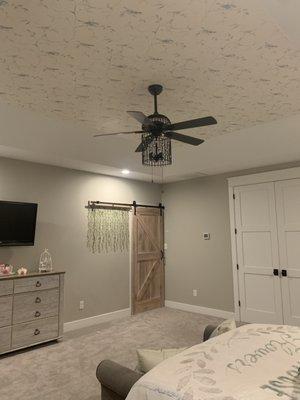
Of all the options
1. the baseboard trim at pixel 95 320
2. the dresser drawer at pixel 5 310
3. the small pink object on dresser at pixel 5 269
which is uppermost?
the small pink object on dresser at pixel 5 269

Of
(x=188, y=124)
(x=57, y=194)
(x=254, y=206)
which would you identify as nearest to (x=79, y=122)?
(x=57, y=194)

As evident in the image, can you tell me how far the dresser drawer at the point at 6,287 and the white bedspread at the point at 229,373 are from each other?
2.78 m

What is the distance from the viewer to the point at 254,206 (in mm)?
5094

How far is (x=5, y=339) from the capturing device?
3.62 m

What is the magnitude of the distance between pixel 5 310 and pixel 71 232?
159 centimetres

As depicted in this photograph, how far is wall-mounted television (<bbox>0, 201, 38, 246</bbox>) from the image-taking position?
3.96 metres

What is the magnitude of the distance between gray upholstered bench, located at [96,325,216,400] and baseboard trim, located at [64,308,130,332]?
10.4 ft

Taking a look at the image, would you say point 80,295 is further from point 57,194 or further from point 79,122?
point 79,122

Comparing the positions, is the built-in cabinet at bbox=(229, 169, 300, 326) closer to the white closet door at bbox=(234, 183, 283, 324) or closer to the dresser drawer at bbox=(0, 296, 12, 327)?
the white closet door at bbox=(234, 183, 283, 324)

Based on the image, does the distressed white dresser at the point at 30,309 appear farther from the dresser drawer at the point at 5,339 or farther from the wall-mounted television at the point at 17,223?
the wall-mounted television at the point at 17,223

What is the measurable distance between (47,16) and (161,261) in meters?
5.14

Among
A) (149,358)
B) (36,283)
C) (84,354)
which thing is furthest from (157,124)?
(84,354)

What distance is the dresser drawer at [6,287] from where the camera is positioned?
368 cm

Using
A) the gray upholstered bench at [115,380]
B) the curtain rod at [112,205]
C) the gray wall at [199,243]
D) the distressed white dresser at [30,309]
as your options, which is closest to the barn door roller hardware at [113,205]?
the curtain rod at [112,205]
